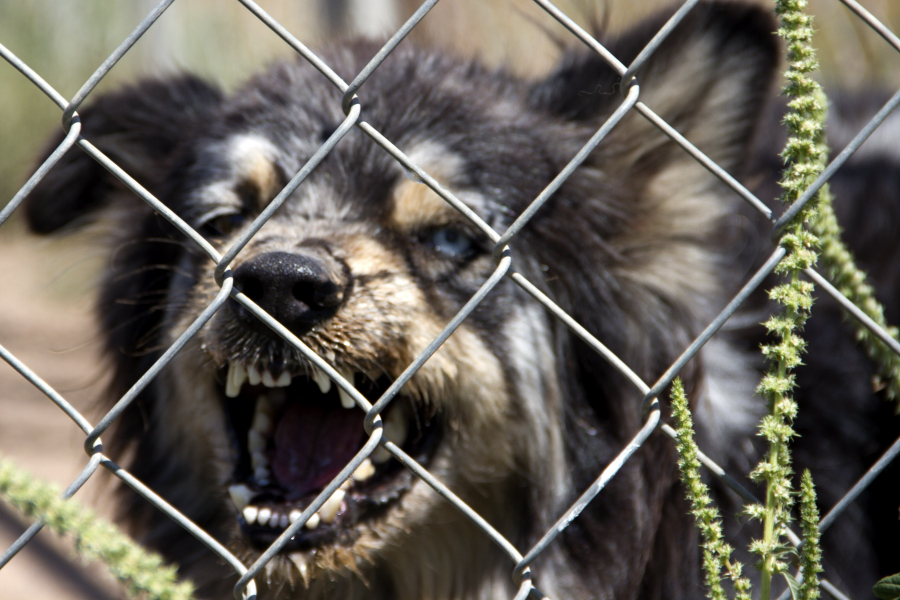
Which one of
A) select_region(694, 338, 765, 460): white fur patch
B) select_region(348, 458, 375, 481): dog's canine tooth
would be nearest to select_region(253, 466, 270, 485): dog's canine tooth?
select_region(348, 458, 375, 481): dog's canine tooth

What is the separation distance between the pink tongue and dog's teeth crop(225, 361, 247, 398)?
0.19 meters

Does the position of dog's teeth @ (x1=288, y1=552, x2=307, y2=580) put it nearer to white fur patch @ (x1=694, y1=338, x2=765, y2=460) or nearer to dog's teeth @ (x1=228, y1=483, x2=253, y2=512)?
dog's teeth @ (x1=228, y1=483, x2=253, y2=512)

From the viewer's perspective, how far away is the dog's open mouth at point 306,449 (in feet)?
6.57

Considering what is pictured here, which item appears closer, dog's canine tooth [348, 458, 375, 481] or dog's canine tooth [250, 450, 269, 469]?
dog's canine tooth [348, 458, 375, 481]

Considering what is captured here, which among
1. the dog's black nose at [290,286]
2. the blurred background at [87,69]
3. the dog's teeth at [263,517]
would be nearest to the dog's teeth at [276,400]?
the dog's teeth at [263,517]

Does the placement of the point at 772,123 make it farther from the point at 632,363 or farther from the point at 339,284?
the point at 339,284

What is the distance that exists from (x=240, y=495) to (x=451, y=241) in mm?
837

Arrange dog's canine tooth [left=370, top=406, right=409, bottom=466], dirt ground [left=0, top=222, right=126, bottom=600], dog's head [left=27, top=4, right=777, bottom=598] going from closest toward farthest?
dog's head [left=27, top=4, right=777, bottom=598]
dog's canine tooth [left=370, top=406, right=409, bottom=466]
dirt ground [left=0, top=222, right=126, bottom=600]

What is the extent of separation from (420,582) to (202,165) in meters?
1.31

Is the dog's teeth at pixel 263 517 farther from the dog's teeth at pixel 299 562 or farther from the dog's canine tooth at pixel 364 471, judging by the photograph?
the dog's canine tooth at pixel 364 471

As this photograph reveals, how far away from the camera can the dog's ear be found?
253 centimetres

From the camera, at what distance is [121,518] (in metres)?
2.60

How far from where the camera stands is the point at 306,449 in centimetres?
221

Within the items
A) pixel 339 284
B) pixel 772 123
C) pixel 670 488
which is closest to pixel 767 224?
pixel 772 123
